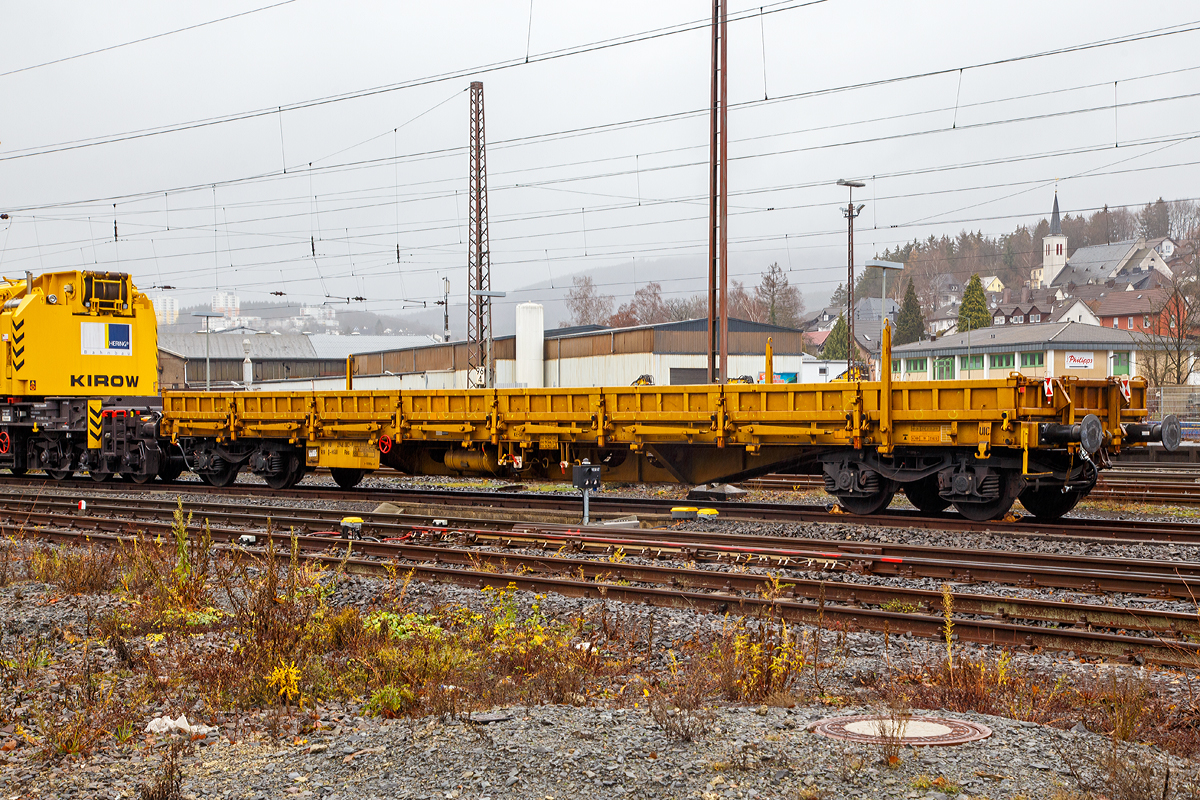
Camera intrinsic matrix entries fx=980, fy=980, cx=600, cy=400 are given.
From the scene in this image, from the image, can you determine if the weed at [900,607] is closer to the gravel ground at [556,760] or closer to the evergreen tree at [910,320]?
the gravel ground at [556,760]

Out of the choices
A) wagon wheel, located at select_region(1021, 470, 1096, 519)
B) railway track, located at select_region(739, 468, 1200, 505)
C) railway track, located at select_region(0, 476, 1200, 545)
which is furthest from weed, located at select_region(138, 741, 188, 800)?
railway track, located at select_region(739, 468, 1200, 505)

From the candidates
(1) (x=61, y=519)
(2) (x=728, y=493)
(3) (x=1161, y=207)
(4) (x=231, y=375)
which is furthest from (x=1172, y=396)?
(3) (x=1161, y=207)

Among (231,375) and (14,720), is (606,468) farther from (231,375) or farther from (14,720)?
(231,375)

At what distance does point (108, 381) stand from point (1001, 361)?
52.4 metres

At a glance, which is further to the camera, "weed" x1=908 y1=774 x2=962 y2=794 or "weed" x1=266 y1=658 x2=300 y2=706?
"weed" x1=266 y1=658 x2=300 y2=706

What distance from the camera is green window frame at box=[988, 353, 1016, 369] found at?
→ 58.9 m

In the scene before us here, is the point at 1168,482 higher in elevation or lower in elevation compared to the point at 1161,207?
lower

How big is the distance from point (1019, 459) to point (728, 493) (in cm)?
583

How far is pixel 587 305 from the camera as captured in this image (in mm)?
104938

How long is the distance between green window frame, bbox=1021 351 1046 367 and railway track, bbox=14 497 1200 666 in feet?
167

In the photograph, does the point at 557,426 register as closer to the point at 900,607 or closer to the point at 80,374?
the point at 900,607

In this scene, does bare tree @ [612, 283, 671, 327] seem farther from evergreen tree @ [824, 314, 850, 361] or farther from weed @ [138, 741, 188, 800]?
weed @ [138, 741, 188, 800]

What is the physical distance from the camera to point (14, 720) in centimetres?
565

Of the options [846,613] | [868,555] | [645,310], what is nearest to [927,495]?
[868,555]
